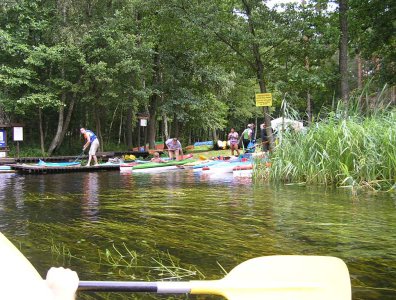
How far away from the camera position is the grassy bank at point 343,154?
23.2 ft

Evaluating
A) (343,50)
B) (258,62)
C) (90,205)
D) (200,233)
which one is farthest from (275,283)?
(258,62)

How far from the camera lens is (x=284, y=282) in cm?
190

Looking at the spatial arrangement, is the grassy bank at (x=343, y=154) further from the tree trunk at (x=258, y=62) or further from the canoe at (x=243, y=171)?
the tree trunk at (x=258, y=62)

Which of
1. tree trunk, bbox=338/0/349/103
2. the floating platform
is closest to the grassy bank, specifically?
tree trunk, bbox=338/0/349/103

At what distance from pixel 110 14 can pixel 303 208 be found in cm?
A: 1965

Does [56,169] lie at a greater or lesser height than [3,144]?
lesser

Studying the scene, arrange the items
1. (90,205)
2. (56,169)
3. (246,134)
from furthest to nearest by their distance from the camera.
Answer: (246,134) < (56,169) < (90,205)

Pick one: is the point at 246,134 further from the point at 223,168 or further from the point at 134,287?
the point at 134,287

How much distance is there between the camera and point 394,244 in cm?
378

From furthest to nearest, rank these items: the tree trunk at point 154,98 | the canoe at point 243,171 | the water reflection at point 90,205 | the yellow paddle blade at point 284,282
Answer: the tree trunk at point 154,98
the canoe at point 243,171
the water reflection at point 90,205
the yellow paddle blade at point 284,282

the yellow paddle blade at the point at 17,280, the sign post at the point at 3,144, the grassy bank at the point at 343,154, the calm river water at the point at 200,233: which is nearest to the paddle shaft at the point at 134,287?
the yellow paddle blade at the point at 17,280

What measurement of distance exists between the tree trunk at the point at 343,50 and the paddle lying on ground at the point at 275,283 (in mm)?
9198

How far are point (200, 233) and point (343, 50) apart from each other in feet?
27.6

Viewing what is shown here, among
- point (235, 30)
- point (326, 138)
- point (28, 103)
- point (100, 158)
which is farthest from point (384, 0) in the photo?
point (28, 103)
